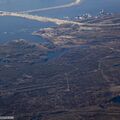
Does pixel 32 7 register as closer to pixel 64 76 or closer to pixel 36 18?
pixel 36 18

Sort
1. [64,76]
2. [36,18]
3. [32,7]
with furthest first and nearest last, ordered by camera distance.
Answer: [32,7] < [36,18] < [64,76]

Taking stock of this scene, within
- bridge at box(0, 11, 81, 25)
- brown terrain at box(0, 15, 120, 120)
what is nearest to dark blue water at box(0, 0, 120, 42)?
bridge at box(0, 11, 81, 25)

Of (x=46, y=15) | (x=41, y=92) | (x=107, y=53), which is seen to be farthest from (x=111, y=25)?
(x=41, y=92)

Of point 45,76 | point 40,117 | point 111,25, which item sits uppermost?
point 111,25

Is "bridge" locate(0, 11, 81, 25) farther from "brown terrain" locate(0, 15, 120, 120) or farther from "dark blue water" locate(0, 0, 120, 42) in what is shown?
"brown terrain" locate(0, 15, 120, 120)

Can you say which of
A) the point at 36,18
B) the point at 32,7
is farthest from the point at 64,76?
the point at 32,7

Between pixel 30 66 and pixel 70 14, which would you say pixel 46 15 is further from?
pixel 30 66

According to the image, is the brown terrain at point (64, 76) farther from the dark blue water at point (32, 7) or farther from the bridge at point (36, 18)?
the bridge at point (36, 18)

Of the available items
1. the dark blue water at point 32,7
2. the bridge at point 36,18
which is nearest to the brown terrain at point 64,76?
the dark blue water at point 32,7

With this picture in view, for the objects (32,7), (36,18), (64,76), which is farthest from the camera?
(32,7)
